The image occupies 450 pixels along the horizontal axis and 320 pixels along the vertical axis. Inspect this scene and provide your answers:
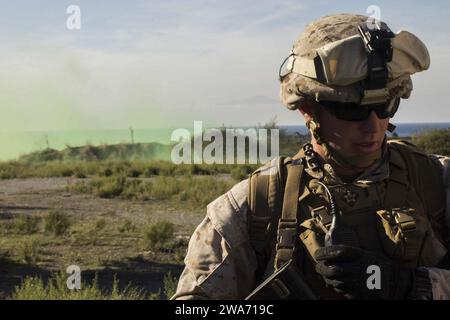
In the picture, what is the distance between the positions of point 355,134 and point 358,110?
92 millimetres

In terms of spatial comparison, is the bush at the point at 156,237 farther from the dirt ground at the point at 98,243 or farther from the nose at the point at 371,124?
the nose at the point at 371,124

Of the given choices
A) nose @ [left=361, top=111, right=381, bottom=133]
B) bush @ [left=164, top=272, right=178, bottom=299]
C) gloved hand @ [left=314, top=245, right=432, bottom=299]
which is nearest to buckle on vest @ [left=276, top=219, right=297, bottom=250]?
gloved hand @ [left=314, top=245, right=432, bottom=299]

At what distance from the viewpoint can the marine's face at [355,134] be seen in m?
2.55

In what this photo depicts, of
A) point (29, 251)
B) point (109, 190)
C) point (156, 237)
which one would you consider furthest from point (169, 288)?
point (109, 190)

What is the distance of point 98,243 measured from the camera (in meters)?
11.6

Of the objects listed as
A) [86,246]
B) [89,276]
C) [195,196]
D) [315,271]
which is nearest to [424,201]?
[315,271]

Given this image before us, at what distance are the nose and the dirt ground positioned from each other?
6.56 m

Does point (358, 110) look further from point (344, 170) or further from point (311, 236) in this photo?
point (311, 236)

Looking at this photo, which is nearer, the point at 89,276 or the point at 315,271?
the point at 315,271

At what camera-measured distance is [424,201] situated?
8.46 ft

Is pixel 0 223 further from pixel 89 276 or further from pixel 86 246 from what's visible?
pixel 89 276
